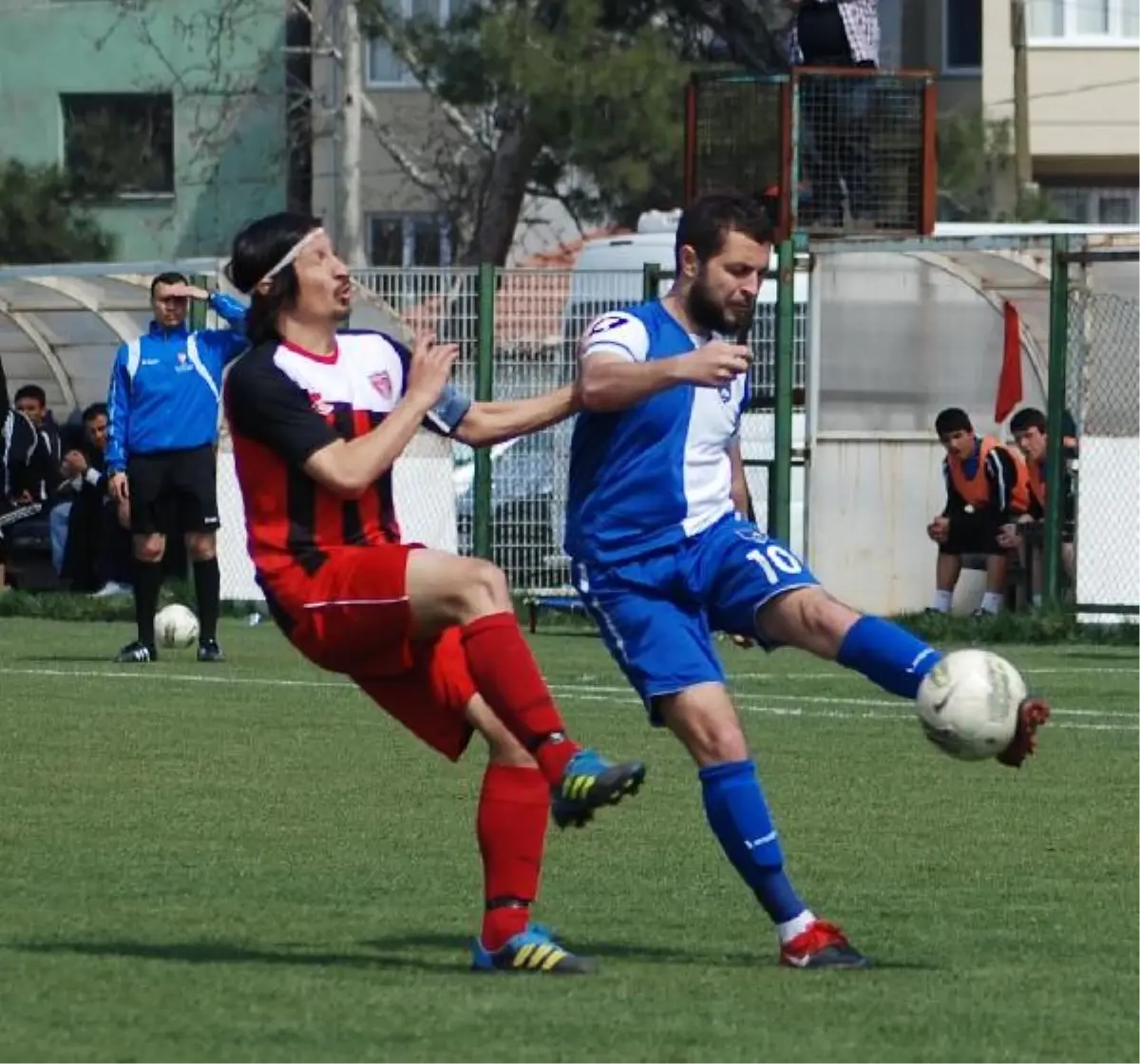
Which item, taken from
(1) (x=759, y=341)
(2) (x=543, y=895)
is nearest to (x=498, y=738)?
(2) (x=543, y=895)

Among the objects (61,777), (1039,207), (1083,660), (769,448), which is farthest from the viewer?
(1039,207)

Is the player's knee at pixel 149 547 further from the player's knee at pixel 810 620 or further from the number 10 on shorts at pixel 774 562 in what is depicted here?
the player's knee at pixel 810 620

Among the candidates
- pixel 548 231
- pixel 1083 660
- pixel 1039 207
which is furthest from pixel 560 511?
pixel 548 231

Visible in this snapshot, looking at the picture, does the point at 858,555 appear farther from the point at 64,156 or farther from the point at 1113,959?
the point at 64,156

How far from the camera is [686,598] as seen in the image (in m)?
7.72

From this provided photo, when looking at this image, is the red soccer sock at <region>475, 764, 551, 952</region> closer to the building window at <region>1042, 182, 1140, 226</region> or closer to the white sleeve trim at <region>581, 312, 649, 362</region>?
the white sleeve trim at <region>581, 312, 649, 362</region>

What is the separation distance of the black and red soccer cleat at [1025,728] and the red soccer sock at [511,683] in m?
0.95

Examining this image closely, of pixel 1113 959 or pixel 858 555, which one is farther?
pixel 858 555

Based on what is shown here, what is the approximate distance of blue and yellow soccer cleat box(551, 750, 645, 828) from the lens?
6.83 m

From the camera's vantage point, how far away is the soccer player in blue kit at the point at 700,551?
291 inches

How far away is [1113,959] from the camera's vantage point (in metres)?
7.49

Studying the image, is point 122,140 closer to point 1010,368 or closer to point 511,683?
point 1010,368

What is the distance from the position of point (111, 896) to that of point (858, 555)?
14.4 m

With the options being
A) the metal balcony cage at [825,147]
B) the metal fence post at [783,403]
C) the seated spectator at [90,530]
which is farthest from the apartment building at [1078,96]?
the metal fence post at [783,403]
